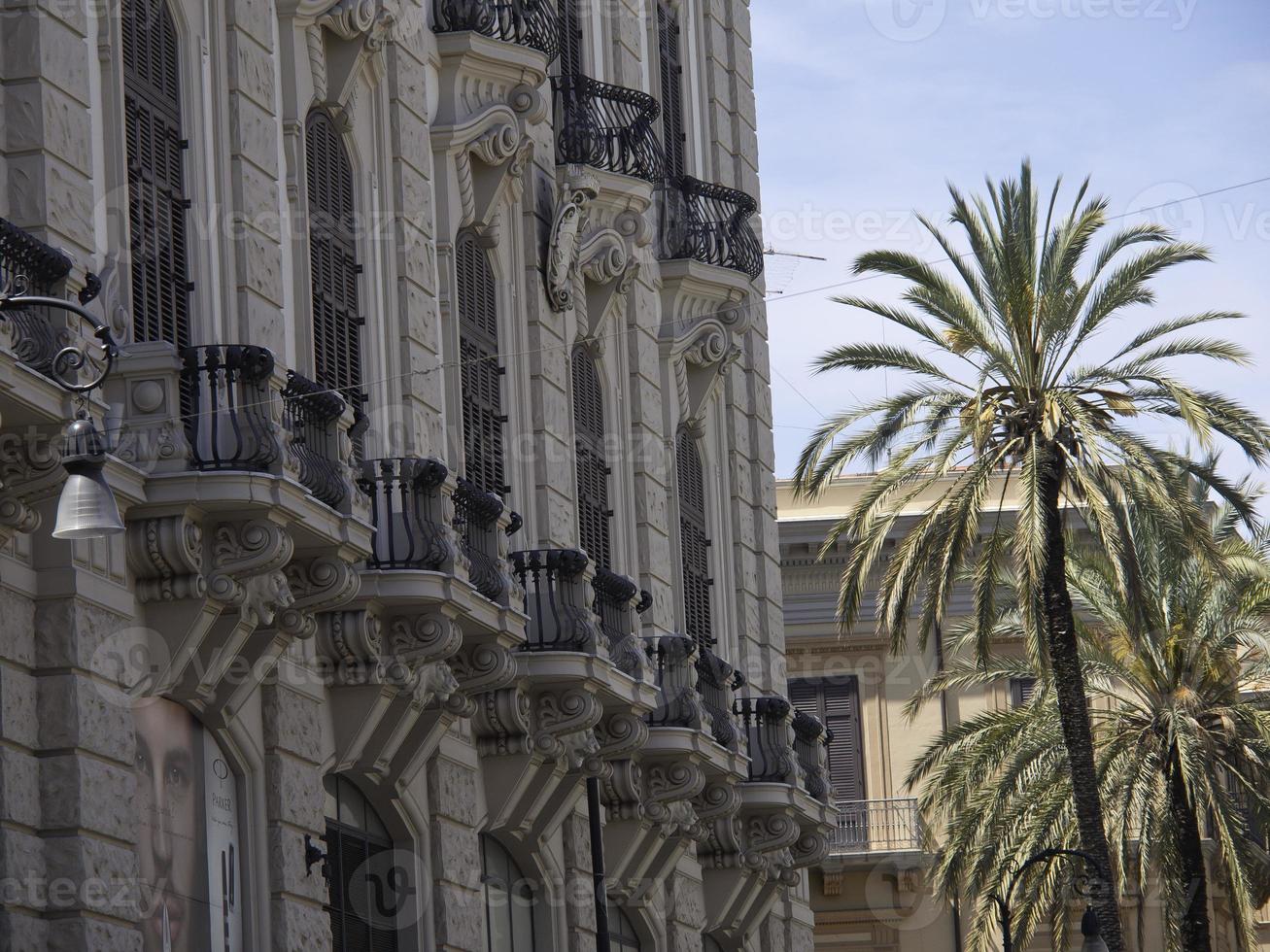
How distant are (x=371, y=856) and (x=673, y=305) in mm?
10673

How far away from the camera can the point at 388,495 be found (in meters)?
19.4

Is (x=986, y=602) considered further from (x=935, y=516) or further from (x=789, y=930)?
(x=789, y=930)

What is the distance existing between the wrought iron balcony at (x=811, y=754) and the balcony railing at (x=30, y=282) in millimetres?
17067

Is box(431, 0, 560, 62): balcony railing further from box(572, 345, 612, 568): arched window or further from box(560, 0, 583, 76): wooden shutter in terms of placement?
box(572, 345, 612, 568): arched window

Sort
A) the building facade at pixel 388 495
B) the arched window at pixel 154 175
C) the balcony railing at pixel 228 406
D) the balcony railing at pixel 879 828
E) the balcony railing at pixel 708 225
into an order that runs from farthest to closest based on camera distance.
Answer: the balcony railing at pixel 879 828
the balcony railing at pixel 708 225
the arched window at pixel 154 175
the balcony railing at pixel 228 406
the building facade at pixel 388 495

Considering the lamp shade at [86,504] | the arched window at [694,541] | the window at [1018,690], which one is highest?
the window at [1018,690]

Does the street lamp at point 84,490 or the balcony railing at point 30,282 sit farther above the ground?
the balcony railing at point 30,282

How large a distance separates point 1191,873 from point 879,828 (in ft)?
40.9

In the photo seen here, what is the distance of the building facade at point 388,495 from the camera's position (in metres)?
15.5

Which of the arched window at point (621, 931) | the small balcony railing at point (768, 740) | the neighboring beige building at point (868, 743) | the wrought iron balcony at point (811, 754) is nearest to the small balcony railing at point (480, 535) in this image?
the arched window at point (621, 931)

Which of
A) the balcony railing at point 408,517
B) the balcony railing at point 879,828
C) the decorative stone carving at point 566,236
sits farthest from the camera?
the balcony railing at point 879,828

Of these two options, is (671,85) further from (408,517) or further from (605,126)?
(408,517)

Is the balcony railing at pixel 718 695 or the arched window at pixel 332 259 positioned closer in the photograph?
the arched window at pixel 332 259

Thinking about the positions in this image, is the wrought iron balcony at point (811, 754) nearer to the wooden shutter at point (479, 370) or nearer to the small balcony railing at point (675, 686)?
the small balcony railing at point (675, 686)
